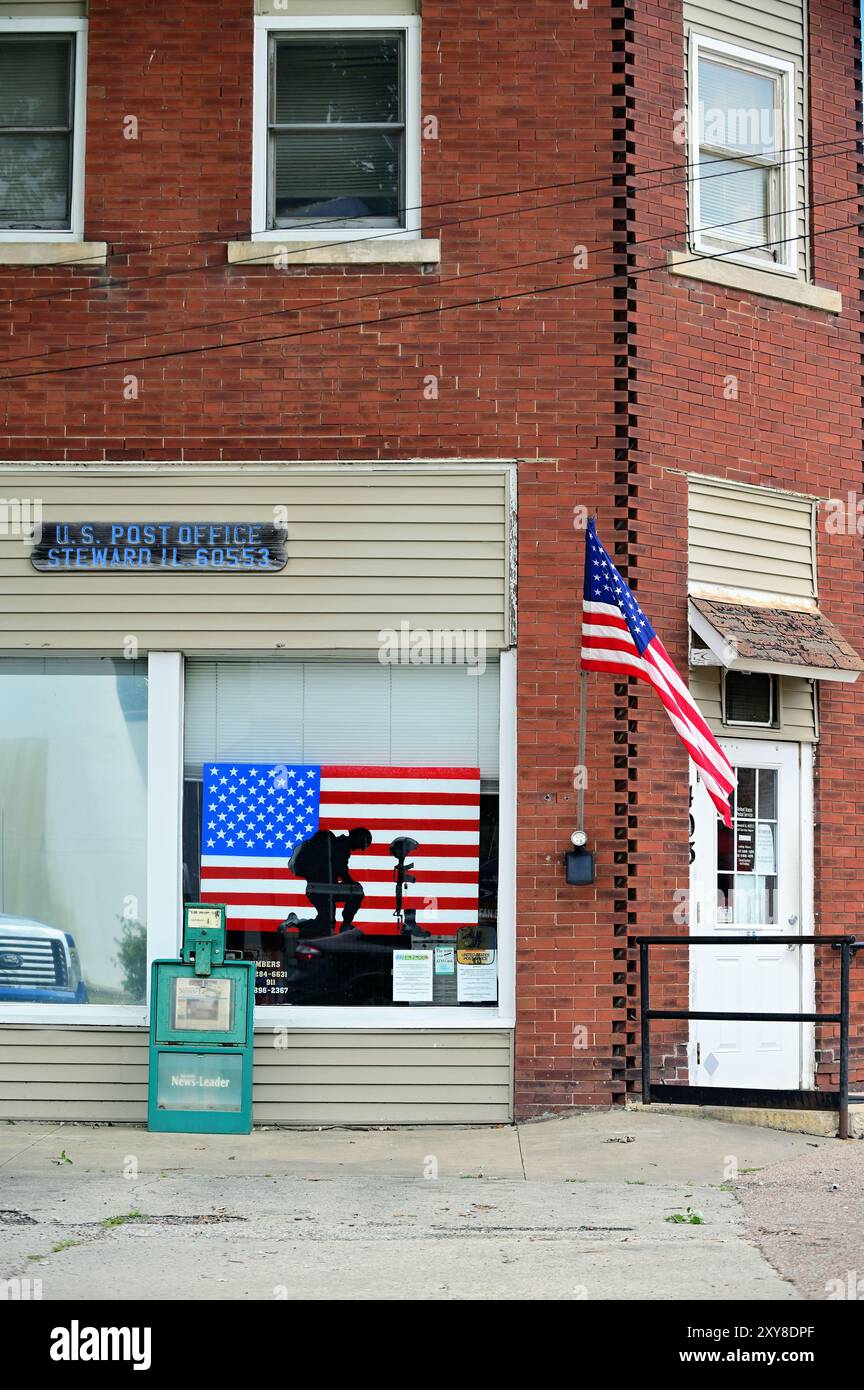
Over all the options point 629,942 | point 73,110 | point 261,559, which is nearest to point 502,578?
point 261,559

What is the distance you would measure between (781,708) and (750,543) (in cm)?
119

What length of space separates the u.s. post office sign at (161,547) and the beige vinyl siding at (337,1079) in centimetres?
305

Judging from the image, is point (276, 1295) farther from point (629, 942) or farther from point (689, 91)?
point (689, 91)

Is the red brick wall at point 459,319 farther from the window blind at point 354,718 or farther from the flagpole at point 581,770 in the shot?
the window blind at point 354,718

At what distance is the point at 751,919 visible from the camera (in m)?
12.0

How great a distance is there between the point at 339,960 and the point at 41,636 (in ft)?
9.66

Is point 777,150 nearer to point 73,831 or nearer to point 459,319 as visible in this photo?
point 459,319

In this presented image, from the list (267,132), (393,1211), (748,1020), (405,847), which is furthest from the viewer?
(267,132)

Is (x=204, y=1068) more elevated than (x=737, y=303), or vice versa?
(x=737, y=303)

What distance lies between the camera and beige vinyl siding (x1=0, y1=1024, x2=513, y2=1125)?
11.0 m

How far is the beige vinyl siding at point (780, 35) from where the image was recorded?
1226 centimetres

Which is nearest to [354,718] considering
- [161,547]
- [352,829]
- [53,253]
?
[352,829]

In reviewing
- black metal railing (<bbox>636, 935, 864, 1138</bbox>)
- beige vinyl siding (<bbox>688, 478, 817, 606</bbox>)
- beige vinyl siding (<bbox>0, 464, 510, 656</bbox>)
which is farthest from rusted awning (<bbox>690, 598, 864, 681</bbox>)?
black metal railing (<bbox>636, 935, 864, 1138</bbox>)

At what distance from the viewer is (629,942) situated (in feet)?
36.5
